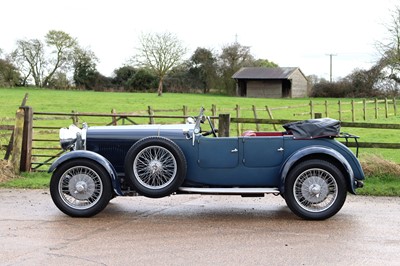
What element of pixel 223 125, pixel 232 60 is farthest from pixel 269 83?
pixel 223 125

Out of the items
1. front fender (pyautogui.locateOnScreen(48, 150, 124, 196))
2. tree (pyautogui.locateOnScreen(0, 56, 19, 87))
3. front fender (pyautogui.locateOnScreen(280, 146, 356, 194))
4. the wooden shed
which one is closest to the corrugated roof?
the wooden shed

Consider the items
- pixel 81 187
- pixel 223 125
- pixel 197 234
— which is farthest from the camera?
pixel 223 125

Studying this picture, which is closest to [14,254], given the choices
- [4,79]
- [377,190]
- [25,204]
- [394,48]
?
[25,204]

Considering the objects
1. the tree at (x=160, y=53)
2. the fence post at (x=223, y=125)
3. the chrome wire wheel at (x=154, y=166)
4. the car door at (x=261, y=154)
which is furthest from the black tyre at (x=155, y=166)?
the tree at (x=160, y=53)

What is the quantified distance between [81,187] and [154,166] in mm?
1063

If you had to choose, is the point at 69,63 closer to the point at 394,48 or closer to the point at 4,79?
the point at 4,79

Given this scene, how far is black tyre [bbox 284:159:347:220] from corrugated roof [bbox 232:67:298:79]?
71.6 metres

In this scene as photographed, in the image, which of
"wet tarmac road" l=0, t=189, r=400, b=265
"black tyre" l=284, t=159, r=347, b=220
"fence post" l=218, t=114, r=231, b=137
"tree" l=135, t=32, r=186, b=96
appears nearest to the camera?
"wet tarmac road" l=0, t=189, r=400, b=265

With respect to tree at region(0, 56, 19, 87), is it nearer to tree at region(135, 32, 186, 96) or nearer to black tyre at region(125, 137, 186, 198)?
tree at region(135, 32, 186, 96)

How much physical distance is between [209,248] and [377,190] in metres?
4.67

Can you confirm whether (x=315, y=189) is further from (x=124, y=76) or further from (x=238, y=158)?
(x=124, y=76)

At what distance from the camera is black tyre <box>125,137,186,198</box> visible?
285 inches

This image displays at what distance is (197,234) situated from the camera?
20.9 feet

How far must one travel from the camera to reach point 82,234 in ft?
20.8
